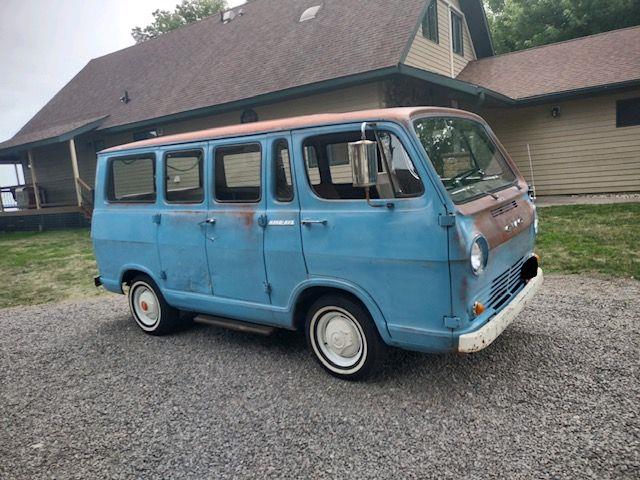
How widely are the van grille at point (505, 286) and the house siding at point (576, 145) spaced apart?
11.1 m

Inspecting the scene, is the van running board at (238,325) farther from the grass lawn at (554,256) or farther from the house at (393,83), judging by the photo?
the house at (393,83)

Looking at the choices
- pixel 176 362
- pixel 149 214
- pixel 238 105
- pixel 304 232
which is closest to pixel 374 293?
pixel 304 232

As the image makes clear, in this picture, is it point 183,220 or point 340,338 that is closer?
point 340,338

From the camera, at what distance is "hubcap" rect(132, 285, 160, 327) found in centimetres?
532

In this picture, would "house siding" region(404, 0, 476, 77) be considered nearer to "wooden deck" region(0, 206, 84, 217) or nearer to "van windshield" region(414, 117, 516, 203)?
"van windshield" region(414, 117, 516, 203)

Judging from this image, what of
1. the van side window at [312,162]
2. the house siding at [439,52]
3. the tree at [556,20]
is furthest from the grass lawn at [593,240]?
the tree at [556,20]

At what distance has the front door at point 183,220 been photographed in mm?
4563

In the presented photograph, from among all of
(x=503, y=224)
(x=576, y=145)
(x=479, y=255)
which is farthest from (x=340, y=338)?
(x=576, y=145)

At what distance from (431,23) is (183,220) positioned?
40.7 feet

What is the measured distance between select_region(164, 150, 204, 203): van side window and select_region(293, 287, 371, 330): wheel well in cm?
139

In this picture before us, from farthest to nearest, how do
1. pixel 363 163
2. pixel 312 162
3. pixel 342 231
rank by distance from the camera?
1. pixel 312 162
2. pixel 342 231
3. pixel 363 163

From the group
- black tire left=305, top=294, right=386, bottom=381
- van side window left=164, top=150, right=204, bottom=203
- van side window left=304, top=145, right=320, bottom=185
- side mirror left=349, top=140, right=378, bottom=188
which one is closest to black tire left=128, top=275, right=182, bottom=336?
van side window left=164, top=150, right=204, bottom=203

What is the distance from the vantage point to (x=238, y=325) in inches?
178

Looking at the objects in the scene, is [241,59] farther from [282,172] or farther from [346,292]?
[346,292]
